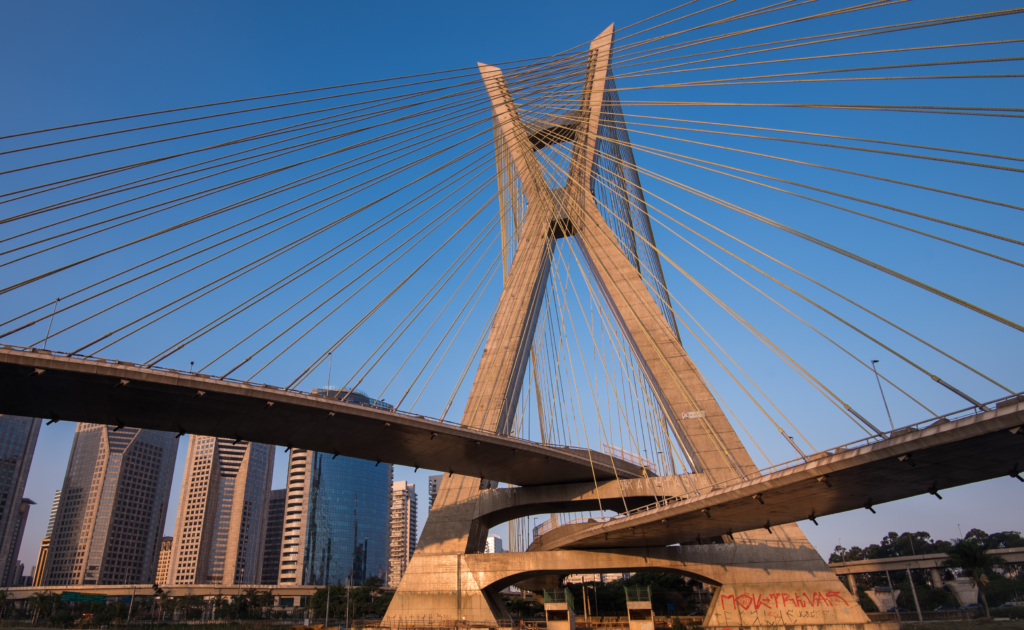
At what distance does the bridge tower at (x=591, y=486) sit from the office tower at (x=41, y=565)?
498 ft

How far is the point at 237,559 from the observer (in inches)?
5674

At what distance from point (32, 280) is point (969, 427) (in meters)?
21.9

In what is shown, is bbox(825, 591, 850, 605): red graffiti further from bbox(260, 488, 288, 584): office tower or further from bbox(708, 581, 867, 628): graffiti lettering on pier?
bbox(260, 488, 288, 584): office tower

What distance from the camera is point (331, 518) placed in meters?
118

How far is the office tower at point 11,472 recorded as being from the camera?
4566 inches

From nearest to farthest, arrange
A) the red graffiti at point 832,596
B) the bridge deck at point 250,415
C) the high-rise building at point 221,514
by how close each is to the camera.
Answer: the bridge deck at point 250,415 < the red graffiti at point 832,596 < the high-rise building at point 221,514

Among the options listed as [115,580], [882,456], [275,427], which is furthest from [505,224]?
[115,580]

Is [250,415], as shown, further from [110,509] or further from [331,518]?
[110,509]

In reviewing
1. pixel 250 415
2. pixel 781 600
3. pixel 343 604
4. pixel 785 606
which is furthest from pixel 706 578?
pixel 343 604

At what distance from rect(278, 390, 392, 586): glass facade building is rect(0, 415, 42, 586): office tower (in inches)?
2052

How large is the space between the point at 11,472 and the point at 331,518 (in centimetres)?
6332

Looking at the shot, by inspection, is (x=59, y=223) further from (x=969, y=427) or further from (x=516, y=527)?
(x=516, y=527)

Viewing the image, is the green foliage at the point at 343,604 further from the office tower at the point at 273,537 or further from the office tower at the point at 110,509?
the office tower at the point at 273,537

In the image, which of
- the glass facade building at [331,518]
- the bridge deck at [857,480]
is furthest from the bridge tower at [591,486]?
the glass facade building at [331,518]
